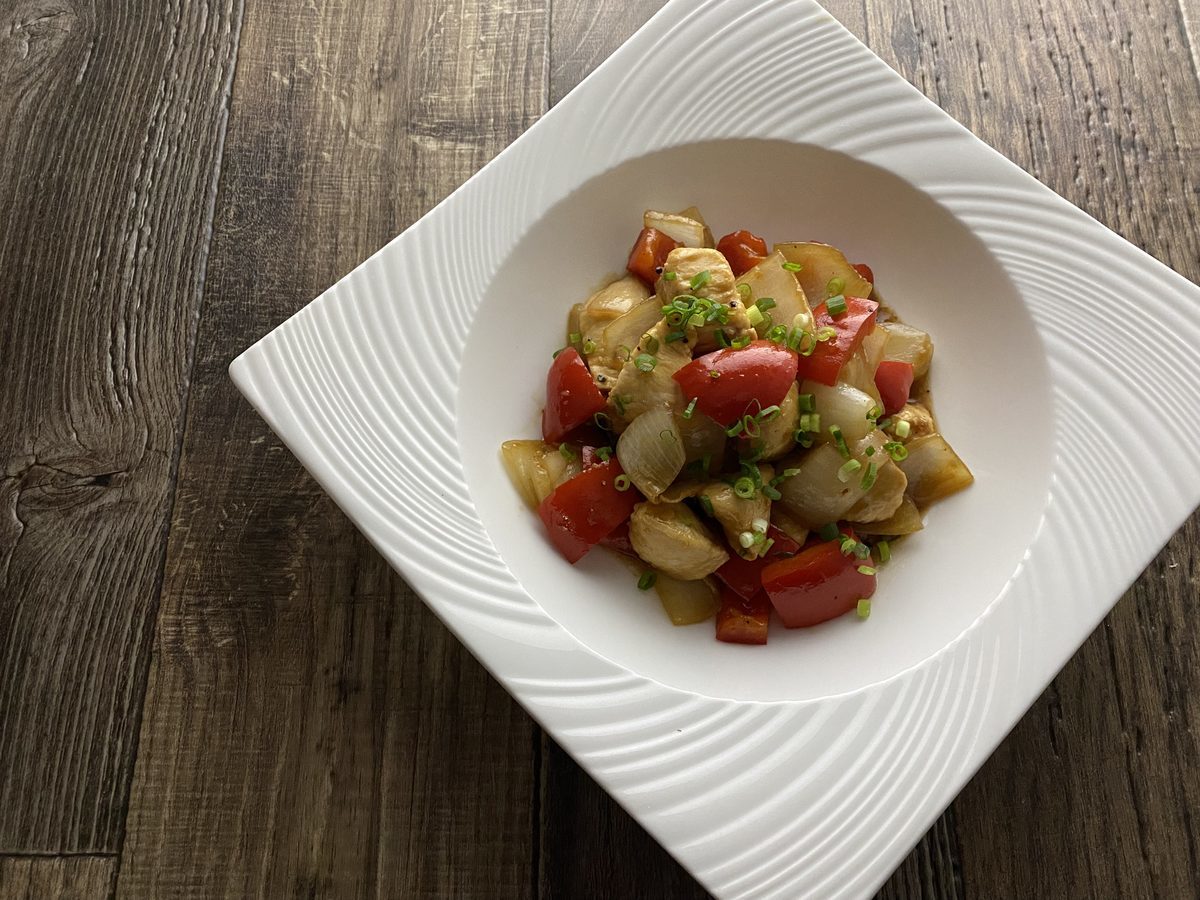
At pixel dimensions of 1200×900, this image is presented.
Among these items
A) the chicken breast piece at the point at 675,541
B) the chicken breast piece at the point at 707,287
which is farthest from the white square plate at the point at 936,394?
the chicken breast piece at the point at 707,287

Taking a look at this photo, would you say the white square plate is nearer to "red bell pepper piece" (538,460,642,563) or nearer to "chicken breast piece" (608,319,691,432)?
"red bell pepper piece" (538,460,642,563)

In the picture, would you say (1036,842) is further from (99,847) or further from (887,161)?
(99,847)

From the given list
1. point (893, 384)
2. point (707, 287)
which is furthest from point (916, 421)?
point (707, 287)

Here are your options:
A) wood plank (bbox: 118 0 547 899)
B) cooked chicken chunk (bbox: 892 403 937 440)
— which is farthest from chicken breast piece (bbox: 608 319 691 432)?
wood plank (bbox: 118 0 547 899)

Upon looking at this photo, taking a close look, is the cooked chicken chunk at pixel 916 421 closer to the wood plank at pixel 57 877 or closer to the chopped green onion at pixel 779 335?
the chopped green onion at pixel 779 335

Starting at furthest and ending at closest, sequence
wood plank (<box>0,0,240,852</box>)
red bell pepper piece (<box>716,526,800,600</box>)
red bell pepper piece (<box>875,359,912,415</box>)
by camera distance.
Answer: wood plank (<box>0,0,240,852</box>)
red bell pepper piece (<box>875,359,912,415</box>)
red bell pepper piece (<box>716,526,800,600</box>)

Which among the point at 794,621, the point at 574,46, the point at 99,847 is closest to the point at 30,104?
the point at 574,46
